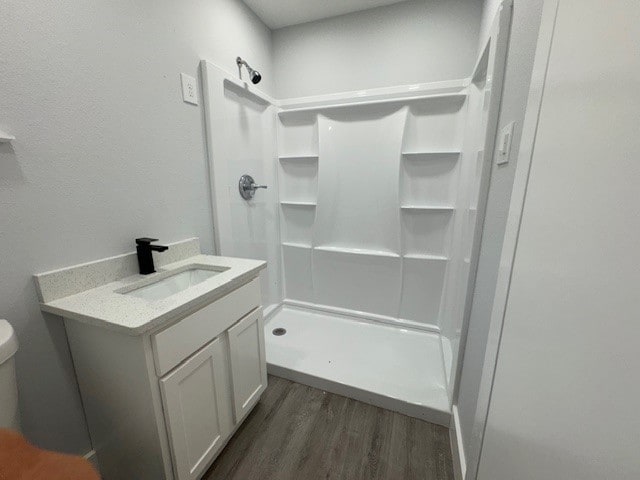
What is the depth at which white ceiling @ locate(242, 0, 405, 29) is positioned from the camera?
69.6 inches

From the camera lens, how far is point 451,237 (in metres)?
1.92

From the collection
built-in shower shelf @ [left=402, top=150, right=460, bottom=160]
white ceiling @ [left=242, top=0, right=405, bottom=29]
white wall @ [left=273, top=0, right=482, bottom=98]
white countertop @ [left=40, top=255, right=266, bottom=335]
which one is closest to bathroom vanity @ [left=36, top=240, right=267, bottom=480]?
white countertop @ [left=40, top=255, right=266, bottom=335]

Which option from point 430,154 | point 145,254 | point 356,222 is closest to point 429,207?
point 430,154

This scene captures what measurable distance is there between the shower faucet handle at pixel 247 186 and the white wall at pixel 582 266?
169cm

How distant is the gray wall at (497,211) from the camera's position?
72 centimetres

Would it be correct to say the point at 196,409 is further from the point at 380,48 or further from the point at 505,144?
the point at 380,48

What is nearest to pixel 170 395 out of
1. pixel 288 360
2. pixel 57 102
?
pixel 288 360

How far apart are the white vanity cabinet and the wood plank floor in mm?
175

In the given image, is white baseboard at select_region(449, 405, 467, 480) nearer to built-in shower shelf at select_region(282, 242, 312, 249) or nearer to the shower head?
built-in shower shelf at select_region(282, 242, 312, 249)

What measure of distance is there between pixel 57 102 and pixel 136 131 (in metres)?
0.27

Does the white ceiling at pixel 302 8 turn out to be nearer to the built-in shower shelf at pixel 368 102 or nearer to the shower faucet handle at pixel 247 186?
the built-in shower shelf at pixel 368 102

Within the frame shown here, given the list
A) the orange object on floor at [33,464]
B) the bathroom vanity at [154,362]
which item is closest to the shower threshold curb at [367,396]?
the bathroom vanity at [154,362]

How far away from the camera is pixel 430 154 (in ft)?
6.19

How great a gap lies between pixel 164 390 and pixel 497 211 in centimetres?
128
